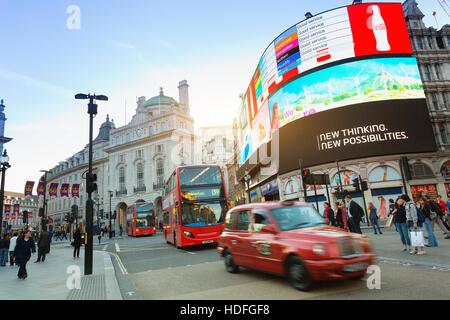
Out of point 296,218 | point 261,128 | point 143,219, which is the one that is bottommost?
point 296,218

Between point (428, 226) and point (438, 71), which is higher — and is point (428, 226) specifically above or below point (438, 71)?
below

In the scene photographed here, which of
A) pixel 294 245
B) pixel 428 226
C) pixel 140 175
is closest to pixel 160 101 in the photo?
pixel 140 175

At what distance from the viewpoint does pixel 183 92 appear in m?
62.7

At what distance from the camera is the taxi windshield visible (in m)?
5.80

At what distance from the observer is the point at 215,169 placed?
14.0 m

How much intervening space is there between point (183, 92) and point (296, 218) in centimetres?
5985

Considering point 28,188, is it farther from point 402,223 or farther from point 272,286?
point 402,223

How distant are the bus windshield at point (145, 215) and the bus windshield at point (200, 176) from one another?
19.9 m

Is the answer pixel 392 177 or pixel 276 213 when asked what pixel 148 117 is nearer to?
pixel 392 177

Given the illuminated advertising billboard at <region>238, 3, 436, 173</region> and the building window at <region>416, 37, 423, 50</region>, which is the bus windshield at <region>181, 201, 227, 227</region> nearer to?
the illuminated advertising billboard at <region>238, 3, 436, 173</region>

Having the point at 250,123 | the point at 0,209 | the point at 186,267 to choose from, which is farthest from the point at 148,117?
the point at 186,267

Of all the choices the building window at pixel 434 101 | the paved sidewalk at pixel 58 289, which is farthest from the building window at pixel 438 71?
the paved sidewalk at pixel 58 289

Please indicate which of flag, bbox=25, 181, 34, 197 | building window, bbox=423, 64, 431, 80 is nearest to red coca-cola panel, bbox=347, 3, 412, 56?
building window, bbox=423, 64, 431, 80
